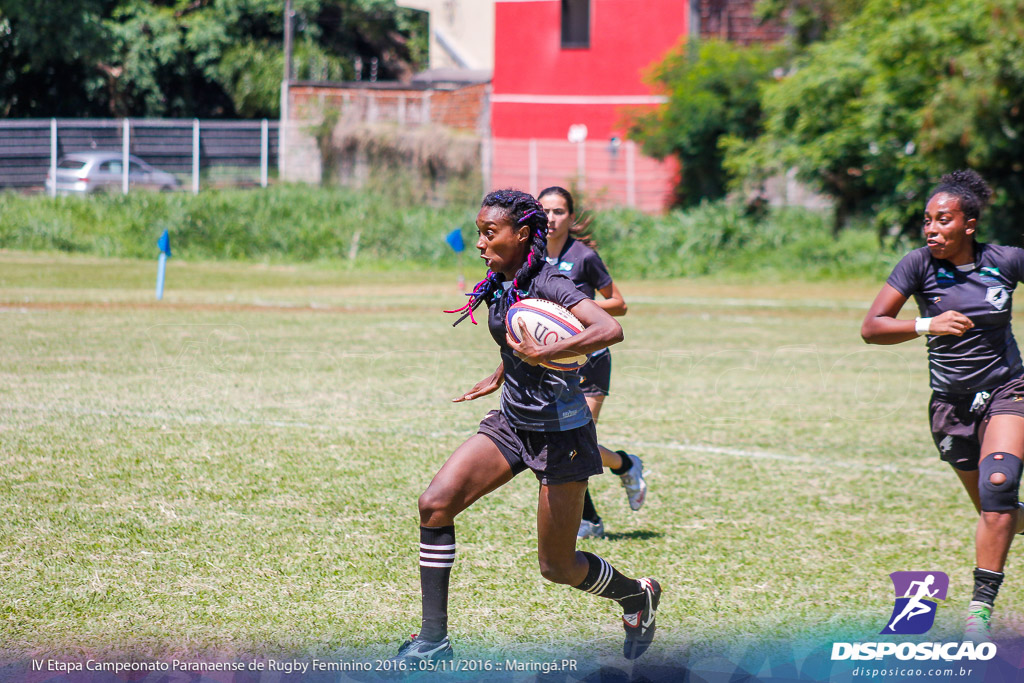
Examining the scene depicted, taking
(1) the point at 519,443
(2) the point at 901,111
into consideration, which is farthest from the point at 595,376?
(2) the point at 901,111

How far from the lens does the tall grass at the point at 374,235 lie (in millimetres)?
27594

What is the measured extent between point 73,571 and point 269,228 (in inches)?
936

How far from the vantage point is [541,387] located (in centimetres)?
520

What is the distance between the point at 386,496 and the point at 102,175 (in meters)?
26.8

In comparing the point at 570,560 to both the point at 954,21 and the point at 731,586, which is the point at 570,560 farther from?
the point at 954,21

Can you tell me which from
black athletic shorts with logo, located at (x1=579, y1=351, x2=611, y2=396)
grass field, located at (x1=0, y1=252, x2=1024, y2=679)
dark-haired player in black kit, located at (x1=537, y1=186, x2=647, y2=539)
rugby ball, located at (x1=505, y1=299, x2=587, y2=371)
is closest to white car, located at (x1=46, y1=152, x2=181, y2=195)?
grass field, located at (x1=0, y1=252, x2=1024, y2=679)

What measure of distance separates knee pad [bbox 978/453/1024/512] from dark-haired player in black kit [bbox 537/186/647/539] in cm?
235

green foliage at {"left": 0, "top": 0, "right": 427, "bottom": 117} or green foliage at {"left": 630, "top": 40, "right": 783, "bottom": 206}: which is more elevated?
green foliage at {"left": 0, "top": 0, "right": 427, "bottom": 117}

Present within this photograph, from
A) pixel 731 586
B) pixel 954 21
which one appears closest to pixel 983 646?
pixel 731 586

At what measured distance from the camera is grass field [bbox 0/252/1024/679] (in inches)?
229

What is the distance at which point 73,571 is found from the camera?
20.4 ft

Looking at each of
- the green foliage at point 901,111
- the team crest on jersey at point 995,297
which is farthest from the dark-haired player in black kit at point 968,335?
the green foliage at point 901,111

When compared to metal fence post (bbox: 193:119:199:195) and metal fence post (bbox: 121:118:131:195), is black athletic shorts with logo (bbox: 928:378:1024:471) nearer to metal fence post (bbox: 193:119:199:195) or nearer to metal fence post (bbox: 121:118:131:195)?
metal fence post (bbox: 121:118:131:195)

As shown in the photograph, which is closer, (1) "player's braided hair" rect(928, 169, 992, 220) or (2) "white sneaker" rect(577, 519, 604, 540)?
(1) "player's braided hair" rect(928, 169, 992, 220)
